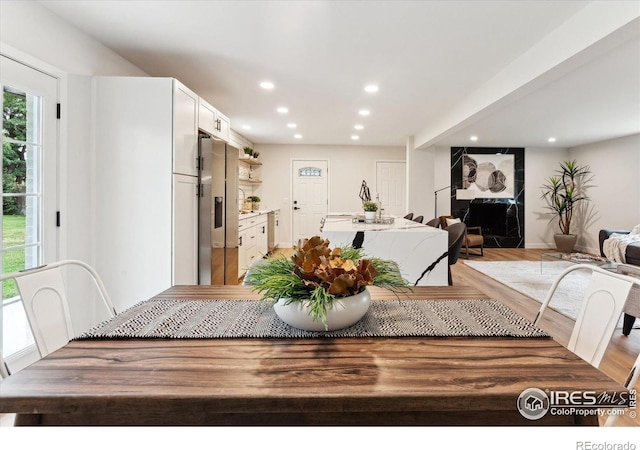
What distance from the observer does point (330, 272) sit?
0.92 meters

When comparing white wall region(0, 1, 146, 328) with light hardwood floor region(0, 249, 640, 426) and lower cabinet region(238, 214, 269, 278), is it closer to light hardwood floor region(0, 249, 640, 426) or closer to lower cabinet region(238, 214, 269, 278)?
light hardwood floor region(0, 249, 640, 426)

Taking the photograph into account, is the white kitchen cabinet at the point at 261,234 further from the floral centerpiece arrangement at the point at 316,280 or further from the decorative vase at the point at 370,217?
the floral centerpiece arrangement at the point at 316,280

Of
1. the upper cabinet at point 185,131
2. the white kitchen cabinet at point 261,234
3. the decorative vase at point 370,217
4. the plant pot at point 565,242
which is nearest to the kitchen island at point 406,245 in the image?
the decorative vase at point 370,217

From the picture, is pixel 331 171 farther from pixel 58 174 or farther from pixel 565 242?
pixel 58 174

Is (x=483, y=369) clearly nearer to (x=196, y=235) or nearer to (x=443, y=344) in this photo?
(x=443, y=344)

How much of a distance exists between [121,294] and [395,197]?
21.3ft

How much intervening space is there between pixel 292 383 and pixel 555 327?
3194 mm

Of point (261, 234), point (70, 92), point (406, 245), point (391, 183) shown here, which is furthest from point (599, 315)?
point (391, 183)

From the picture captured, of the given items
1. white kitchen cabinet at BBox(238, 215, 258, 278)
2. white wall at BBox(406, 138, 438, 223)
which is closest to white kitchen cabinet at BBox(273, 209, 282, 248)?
white kitchen cabinet at BBox(238, 215, 258, 278)

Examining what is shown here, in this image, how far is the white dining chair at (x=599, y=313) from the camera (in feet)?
3.25

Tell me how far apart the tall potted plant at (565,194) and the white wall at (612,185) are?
0.23 m

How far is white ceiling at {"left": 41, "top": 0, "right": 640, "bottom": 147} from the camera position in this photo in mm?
2223
